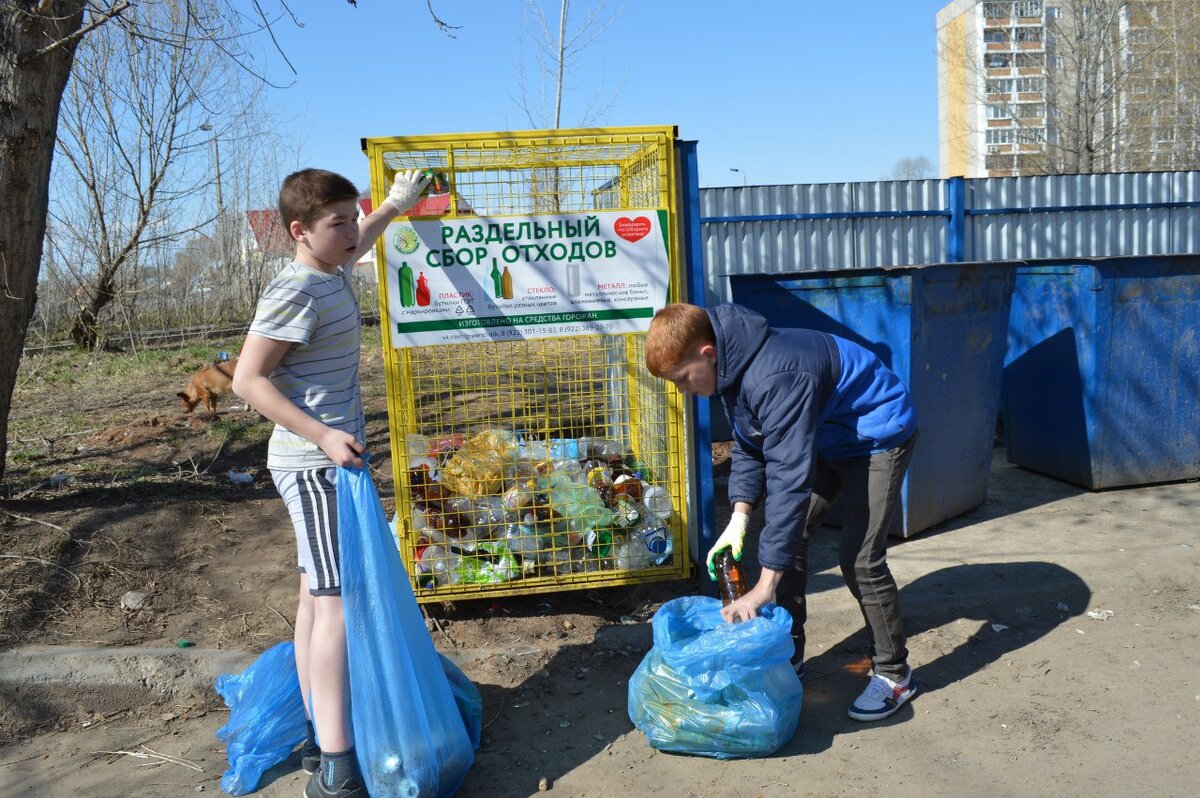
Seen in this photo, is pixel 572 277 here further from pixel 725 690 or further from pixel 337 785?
pixel 337 785

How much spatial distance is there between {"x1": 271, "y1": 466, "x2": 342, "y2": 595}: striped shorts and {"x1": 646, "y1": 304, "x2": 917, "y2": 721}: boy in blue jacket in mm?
967

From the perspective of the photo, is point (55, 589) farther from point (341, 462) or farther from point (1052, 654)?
point (1052, 654)

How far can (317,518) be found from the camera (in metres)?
2.58

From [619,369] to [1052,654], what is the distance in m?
2.00

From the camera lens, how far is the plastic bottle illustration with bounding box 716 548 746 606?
10.0 feet

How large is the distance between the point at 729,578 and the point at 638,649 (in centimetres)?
83

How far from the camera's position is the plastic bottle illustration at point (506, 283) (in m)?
3.62

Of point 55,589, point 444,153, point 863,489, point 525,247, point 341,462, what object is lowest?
point 55,589


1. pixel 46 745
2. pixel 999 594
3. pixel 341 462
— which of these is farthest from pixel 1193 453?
pixel 46 745

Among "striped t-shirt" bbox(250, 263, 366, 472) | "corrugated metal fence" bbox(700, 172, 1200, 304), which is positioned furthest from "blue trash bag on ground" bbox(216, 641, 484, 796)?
"corrugated metal fence" bbox(700, 172, 1200, 304)

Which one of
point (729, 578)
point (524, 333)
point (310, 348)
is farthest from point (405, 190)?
point (729, 578)

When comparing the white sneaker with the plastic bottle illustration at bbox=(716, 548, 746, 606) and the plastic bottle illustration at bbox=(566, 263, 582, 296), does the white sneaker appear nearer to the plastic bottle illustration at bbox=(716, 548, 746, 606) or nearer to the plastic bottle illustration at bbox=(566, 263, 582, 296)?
the plastic bottle illustration at bbox=(716, 548, 746, 606)

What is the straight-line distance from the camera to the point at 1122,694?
10.5 ft

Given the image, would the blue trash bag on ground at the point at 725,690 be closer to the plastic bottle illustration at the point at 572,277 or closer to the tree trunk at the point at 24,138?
the plastic bottle illustration at the point at 572,277
